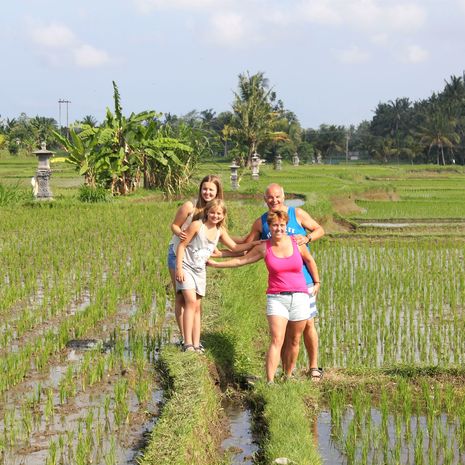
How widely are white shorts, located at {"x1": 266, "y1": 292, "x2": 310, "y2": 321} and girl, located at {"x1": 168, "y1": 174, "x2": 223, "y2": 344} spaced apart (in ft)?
2.15

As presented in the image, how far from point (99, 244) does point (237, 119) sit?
26905mm

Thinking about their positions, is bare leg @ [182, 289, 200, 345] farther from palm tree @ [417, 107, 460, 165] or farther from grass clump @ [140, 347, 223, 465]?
palm tree @ [417, 107, 460, 165]

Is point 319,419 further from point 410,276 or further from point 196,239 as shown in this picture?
point 410,276

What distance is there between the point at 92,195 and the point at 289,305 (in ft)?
37.7

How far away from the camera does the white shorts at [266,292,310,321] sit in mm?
4332

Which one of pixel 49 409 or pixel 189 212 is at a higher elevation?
pixel 189 212

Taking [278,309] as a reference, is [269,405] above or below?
below

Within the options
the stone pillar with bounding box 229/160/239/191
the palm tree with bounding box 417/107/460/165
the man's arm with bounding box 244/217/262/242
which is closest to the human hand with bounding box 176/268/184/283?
the man's arm with bounding box 244/217/262/242

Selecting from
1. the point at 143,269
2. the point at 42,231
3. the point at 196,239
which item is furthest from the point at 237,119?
the point at 196,239

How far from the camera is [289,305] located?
4352 mm

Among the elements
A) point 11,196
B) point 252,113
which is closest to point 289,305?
point 11,196

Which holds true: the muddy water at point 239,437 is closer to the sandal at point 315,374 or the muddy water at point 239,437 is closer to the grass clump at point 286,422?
the grass clump at point 286,422

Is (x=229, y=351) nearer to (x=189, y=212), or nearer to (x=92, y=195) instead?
(x=189, y=212)

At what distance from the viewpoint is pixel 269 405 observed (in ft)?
12.9
